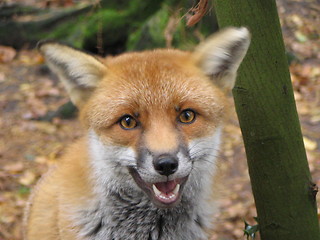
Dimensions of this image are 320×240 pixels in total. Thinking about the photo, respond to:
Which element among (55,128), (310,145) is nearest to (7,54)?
(55,128)

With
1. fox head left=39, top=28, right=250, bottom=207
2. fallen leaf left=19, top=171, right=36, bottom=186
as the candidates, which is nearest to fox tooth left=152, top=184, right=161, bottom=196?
fox head left=39, top=28, right=250, bottom=207

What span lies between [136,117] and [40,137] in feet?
13.5

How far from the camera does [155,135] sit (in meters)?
2.57

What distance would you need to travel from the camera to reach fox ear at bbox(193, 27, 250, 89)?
9.05 ft

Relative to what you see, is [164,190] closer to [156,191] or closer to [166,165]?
[156,191]

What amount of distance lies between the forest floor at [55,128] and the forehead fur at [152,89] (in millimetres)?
845

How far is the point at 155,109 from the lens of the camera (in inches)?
106

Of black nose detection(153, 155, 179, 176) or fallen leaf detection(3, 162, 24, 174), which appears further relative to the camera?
fallen leaf detection(3, 162, 24, 174)

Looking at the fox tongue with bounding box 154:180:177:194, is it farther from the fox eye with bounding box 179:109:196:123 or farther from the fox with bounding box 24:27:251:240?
the fox eye with bounding box 179:109:196:123

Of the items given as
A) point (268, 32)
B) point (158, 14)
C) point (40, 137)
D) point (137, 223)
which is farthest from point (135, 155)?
point (158, 14)

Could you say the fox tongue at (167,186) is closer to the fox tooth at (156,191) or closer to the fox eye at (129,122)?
the fox tooth at (156,191)

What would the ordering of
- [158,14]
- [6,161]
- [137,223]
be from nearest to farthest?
[137,223] → [6,161] → [158,14]

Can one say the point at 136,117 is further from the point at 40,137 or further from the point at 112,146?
the point at 40,137

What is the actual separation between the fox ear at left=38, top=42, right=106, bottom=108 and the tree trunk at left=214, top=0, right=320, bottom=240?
0.94 metres
